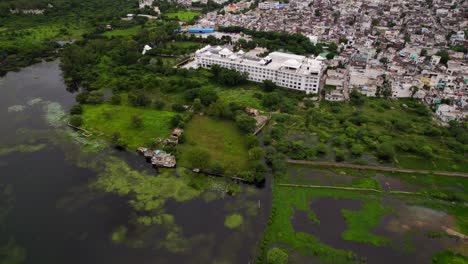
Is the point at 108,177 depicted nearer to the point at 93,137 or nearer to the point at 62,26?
the point at 93,137

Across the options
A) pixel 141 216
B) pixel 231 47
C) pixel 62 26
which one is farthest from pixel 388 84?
pixel 62 26

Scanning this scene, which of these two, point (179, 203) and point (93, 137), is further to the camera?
point (93, 137)

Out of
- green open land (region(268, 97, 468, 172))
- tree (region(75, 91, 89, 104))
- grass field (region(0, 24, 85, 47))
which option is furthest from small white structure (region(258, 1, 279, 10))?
tree (region(75, 91, 89, 104))

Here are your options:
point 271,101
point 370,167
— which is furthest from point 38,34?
point 370,167

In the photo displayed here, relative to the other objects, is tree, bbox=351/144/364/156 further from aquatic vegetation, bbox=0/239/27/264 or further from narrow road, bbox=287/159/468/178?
aquatic vegetation, bbox=0/239/27/264

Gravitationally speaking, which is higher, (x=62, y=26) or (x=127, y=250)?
(x=62, y=26)

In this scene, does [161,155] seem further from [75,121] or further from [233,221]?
[75,121]

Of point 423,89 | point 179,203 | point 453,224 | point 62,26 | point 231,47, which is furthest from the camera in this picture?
point 62,26
